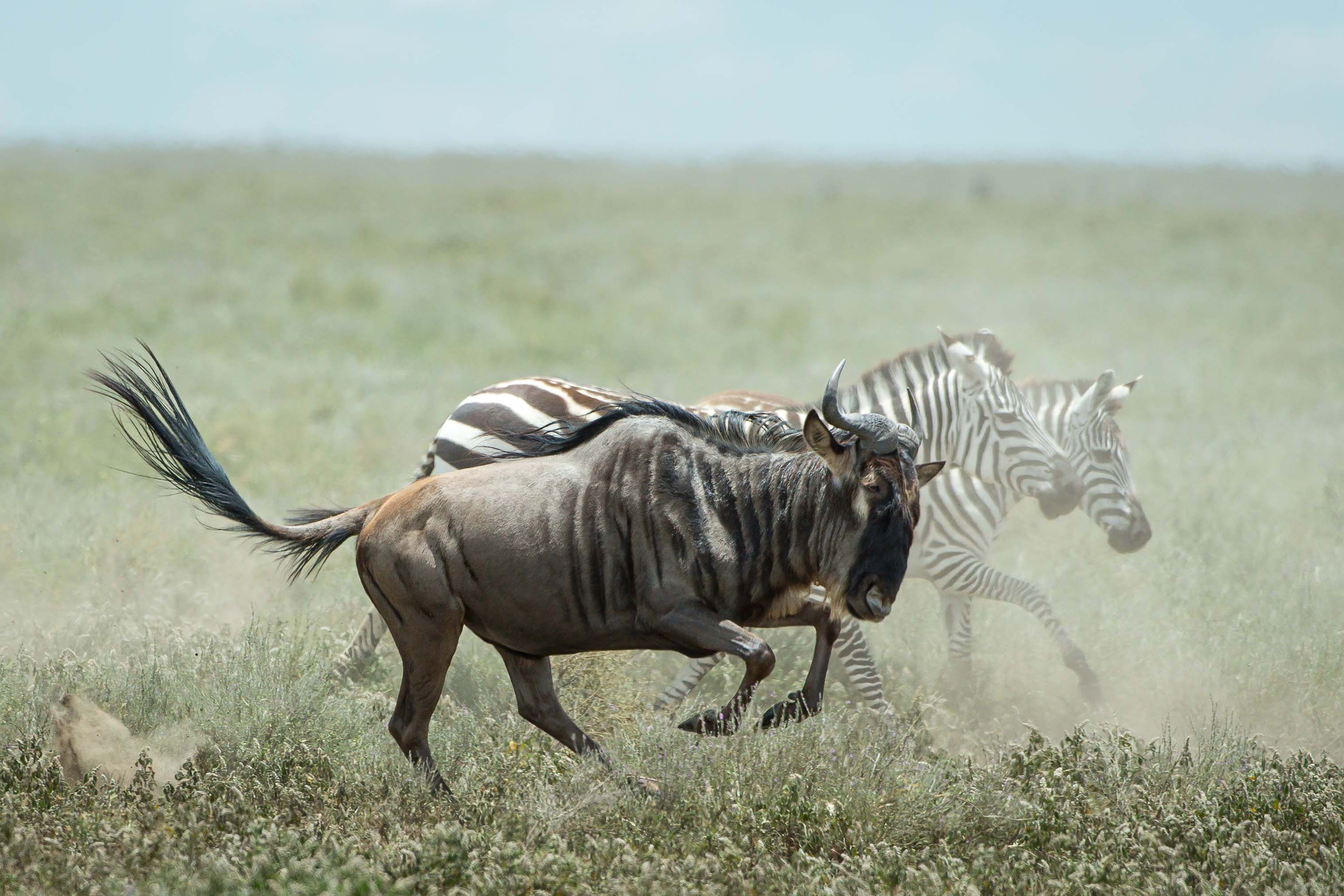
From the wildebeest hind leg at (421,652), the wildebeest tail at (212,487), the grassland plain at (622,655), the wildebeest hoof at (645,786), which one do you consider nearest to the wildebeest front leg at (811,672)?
the grassland plain at (622,655)

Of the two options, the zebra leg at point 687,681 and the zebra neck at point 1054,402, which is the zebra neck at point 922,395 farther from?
the zebra leg at point 687,681

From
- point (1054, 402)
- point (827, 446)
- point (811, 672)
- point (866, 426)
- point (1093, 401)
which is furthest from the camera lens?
point (1054, 402)

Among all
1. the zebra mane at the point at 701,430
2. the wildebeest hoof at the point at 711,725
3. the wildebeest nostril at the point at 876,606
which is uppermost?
the zebra mane at the point at 701,430

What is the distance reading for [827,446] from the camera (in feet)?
15.9

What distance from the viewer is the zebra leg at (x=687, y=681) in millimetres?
6891

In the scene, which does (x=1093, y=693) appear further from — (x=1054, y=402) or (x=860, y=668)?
(x=1054, y=402)

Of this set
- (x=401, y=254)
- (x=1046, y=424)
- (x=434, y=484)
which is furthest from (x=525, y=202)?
(x=434, y=484)

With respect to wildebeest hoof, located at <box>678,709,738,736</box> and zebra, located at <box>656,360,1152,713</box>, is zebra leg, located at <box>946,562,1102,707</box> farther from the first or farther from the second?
wildebeest hoof, located at <box>678,709,738,736</box>

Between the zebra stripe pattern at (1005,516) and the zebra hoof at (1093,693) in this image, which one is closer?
the zebra hoof at (1093,693)

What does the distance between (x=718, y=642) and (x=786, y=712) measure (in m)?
0.49

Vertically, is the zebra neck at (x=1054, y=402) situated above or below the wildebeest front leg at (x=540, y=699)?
above

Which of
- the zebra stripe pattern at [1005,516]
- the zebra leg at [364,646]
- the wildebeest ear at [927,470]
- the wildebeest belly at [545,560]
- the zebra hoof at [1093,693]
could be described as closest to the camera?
the wildebeest belly at [545,560]

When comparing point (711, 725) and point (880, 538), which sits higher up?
point (880, 538)

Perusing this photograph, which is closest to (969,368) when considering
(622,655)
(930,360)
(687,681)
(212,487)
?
(930,360)
